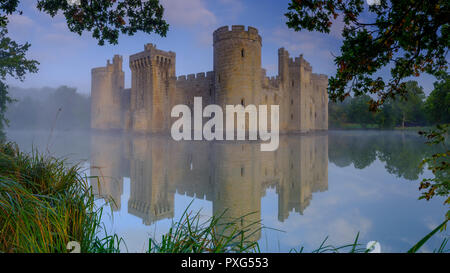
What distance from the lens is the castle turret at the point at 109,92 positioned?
2658 cm

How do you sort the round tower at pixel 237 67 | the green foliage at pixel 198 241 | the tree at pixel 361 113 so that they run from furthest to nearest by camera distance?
1. the tree at pixel 361 113
2. the round tower at pixel 237 67
3. the green foliage at pixel 198 241

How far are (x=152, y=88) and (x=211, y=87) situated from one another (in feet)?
16.9

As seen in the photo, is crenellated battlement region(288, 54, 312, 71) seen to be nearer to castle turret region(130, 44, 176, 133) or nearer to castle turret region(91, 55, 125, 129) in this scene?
castle turret region(130, 44, 176, 133)

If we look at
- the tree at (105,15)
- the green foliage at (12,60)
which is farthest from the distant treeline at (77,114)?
the tree at (105,15)

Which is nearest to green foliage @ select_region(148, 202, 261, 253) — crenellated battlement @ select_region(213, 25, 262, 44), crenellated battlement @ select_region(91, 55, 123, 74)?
crenellated battlement @ select_region(213, 25, 262, 44)

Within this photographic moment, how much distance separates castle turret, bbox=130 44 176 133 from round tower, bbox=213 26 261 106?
23.7ft

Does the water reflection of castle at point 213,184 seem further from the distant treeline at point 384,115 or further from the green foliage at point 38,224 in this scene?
the distant treeline at point 384,115

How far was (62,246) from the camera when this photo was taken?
1.64 m

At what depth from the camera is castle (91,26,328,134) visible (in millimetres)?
16469

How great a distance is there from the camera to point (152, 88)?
2166cm

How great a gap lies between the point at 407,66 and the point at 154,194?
4.17m

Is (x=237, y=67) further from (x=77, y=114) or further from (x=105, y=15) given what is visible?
(x=77, y=114)

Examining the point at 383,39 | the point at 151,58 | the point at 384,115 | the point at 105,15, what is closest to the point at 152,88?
the point at 151,58
